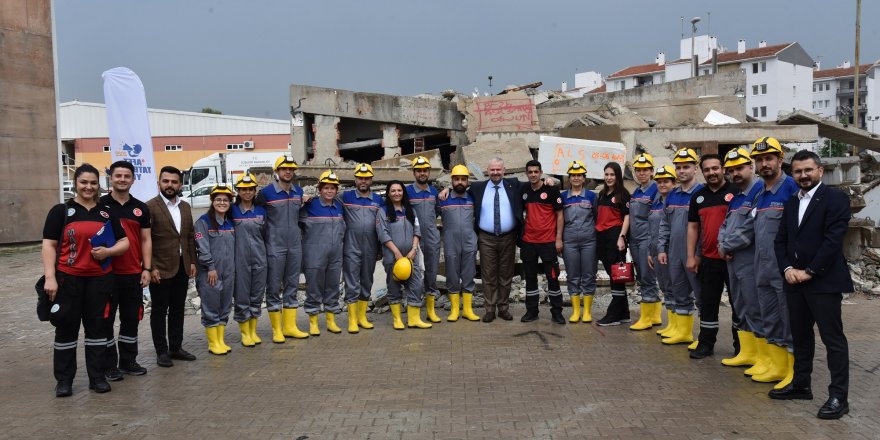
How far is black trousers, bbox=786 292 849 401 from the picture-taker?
4859 millimetres

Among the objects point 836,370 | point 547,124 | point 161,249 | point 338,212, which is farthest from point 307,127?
point 836,370

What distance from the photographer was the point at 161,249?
6.79 m

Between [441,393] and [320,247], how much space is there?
9.52ft

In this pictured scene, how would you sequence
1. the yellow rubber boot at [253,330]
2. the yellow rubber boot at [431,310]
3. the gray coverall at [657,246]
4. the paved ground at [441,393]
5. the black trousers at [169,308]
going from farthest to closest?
the yellow rubber boot at [431,310], the yellow rubber boot at [253,330], the gray coverall at [657,246], the black trousers at [169,308], the paved ground at [441,393]

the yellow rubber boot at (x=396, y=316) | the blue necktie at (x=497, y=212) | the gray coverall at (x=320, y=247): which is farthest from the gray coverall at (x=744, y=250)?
the gray coverall at (x=320, y=247)

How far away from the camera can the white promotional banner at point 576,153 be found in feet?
43.8

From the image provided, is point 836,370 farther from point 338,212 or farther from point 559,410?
point 338,212

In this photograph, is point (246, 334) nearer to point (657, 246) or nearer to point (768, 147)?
point (657, 246)

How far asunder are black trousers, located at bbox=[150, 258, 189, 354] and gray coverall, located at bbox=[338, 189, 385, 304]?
1966 mm

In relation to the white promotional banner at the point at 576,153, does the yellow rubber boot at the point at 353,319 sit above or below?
below

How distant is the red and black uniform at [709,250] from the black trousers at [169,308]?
17.6ft

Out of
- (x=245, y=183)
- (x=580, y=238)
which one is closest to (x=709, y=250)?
(x=580, y=238)

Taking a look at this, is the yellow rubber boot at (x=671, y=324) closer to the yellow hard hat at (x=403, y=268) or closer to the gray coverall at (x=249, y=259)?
the yellow hard hat at (x=403, y=268)

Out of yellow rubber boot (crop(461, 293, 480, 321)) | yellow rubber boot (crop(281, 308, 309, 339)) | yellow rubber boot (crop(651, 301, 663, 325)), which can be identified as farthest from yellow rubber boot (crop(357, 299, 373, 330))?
yellow rubber boot (crop(651, 301, 663, 325))
